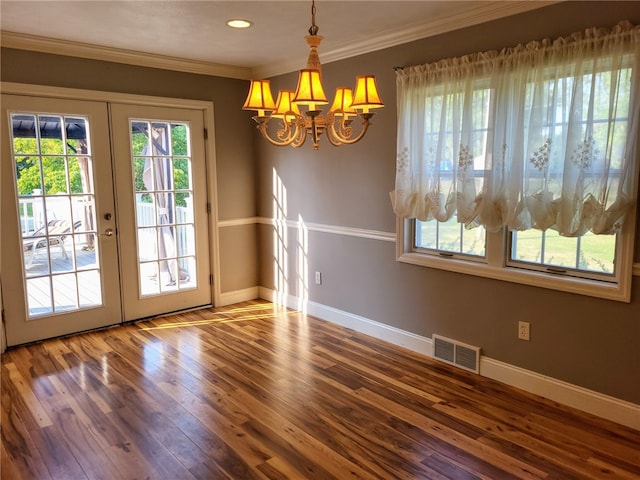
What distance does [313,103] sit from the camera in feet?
7.16

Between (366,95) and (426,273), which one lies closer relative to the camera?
(366,95)

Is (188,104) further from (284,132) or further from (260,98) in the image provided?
(260,98)

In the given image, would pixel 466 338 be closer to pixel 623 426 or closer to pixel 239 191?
pixel 623 426

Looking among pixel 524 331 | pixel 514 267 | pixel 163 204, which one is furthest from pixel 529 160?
pixel 163 204

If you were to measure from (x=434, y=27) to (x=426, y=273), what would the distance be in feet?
5.84

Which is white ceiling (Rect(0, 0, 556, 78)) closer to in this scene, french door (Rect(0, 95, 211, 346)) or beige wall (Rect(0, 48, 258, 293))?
beige wall (Rect(0, 48, 258, 293))

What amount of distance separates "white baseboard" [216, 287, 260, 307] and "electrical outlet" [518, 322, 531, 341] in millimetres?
3076

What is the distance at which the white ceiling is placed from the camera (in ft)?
9.74

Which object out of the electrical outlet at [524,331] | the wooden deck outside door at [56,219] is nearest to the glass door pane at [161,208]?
the wooden deck outside door at [56,219]

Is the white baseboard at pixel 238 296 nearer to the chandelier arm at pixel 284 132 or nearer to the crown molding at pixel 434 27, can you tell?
the crown molding at pixel 434 27

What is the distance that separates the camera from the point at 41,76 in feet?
12.4

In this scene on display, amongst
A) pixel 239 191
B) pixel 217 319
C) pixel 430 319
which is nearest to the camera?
pixel 430 319

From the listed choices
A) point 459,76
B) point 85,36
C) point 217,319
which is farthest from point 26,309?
point 459,76

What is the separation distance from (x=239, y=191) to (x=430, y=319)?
2.53 metres
